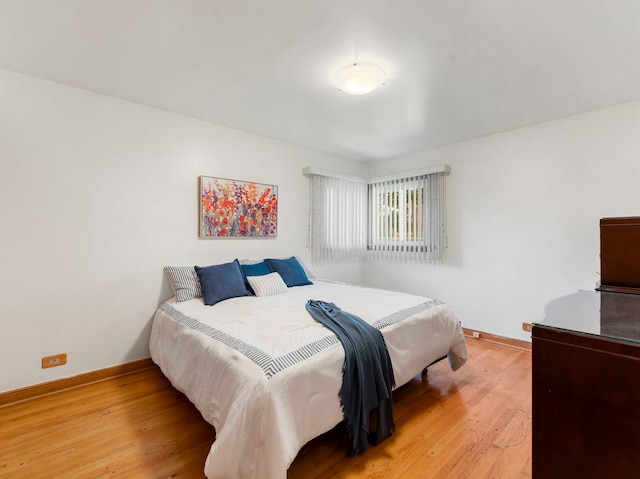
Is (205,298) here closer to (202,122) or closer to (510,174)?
(202,122)

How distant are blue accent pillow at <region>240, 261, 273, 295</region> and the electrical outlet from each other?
1.58 meters

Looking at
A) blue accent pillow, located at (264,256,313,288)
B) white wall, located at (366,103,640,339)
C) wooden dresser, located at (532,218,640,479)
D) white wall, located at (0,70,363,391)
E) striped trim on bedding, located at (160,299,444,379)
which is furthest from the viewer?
blue accent pillow, located at (264,256,313,288)

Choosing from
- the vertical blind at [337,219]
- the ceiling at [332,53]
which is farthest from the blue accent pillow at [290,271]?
the ceiling at [332,53]

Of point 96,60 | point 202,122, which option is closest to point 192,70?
point 96,60

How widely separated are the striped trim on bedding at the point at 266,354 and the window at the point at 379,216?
6.61 ft

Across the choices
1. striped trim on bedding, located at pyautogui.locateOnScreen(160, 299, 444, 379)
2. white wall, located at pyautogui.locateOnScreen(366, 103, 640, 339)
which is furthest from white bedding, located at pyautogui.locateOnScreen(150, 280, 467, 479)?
white wall, located at pyautogui.locateOnScreen(366, 103, 640, 339)

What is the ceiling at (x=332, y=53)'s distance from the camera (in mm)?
1664

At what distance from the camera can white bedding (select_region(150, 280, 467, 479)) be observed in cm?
135

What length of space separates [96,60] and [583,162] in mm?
4346

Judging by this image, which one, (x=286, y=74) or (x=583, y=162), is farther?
(x=583, y=162)

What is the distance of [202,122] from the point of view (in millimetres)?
3248

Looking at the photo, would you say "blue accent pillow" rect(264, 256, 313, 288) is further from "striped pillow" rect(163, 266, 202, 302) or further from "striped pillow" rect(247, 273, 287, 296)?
"striped pillow" rect(163, 266, 202, 302)

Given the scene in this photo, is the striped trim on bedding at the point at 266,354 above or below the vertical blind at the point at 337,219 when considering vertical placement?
below

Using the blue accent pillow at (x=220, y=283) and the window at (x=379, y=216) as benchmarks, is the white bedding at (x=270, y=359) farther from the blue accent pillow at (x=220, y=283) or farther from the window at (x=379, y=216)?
the window at (x=379, y=216)
